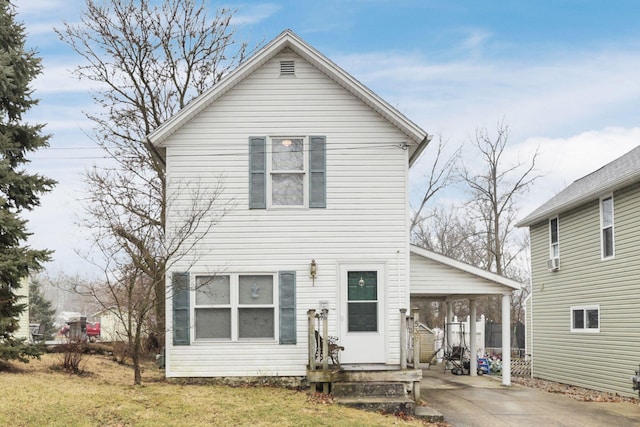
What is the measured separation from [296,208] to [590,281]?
9.31m

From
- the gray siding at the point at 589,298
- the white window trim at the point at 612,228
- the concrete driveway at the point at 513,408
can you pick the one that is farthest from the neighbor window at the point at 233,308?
the white window trim at the point at 612,228

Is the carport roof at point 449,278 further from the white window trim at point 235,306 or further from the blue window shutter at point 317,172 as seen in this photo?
Result: the white window trim at point 235,306

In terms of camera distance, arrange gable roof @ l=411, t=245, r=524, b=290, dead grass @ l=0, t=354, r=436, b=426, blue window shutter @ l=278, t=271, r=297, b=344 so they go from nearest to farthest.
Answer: dead grass @ l=0, t=354, r=436, b=426
blue window shutter @ l=278, t=271, r=297, b=344
gable roof @ l=411, t=245, r=524, b=290

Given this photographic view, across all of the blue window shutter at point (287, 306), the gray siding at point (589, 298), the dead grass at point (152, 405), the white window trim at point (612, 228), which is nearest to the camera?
the dead grass at point (152, 405)

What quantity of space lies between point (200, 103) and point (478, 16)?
7459 mm

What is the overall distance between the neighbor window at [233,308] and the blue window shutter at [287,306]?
0.78ft

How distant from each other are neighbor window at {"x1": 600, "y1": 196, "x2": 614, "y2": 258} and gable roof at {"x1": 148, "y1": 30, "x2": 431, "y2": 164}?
6298 mm

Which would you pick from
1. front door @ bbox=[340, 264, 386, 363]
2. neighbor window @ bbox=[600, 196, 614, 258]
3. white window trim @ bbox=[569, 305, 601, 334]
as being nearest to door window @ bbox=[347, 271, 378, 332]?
front door @ bbox=[340, 264, 386, 363]

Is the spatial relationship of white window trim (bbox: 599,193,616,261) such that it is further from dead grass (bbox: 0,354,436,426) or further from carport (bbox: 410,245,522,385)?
dead grass (bbox: 0,354,436,426)

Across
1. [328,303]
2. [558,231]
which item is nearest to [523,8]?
[558,231]

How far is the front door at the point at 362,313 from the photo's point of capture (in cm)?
1557

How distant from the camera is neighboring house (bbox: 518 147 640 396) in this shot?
703 inches

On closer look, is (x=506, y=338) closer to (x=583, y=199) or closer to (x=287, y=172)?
(x=583, y=199)

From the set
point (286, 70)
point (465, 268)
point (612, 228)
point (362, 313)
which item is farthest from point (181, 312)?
point (612, 228)
